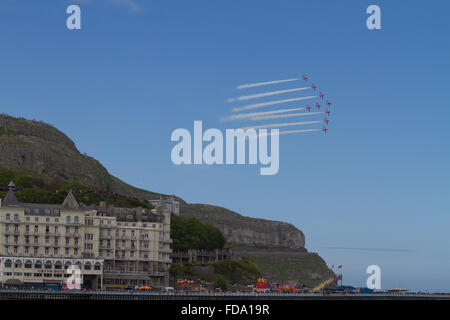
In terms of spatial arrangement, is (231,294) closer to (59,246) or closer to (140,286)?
(140,286)
